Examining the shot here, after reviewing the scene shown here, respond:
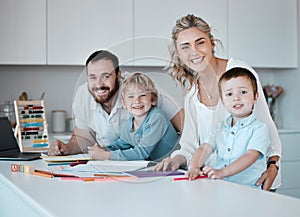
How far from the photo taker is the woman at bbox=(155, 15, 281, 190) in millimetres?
1358

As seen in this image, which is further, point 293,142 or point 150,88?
point 293,142

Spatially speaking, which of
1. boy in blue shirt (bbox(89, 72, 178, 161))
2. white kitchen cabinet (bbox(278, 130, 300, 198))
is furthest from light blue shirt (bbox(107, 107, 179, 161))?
white kitchen cabinet (bbox(278, 130, 300, 198))

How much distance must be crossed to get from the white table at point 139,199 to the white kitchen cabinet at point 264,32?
273 centimetres

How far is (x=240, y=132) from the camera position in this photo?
1.84 m

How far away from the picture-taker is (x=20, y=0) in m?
3.28

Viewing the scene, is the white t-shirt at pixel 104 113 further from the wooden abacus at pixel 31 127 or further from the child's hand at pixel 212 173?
the wooden abacus at pixel 31 127

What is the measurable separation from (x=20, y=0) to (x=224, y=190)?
2.55 meters

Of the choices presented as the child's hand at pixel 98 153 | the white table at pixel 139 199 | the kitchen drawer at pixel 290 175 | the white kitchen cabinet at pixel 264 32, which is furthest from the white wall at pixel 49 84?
the white table at pixel 139 199

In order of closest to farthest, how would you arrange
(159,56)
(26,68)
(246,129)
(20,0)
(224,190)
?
(224,190)
(159,56)
(246,129)
(20,0)
(26,68)

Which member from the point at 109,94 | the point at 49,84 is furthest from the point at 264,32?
the point at 109,94

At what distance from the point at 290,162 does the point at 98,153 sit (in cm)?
263

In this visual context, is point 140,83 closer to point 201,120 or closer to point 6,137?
point 201,120

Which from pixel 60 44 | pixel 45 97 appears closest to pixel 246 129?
pixel 60 44

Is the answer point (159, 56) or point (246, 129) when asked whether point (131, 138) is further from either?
point (246, 129)
